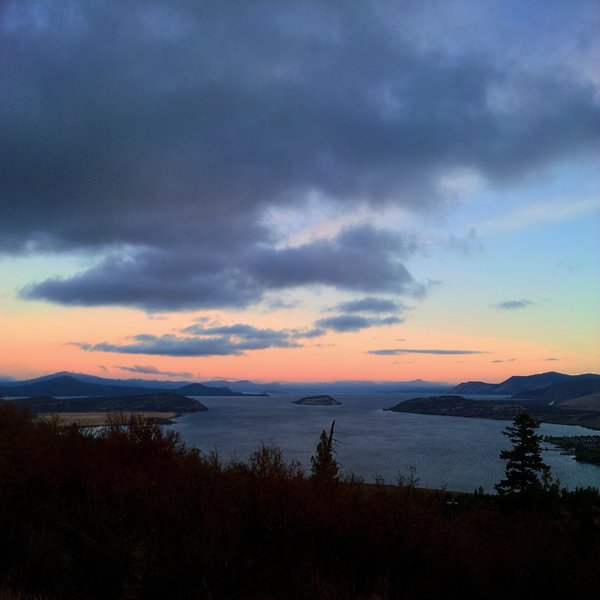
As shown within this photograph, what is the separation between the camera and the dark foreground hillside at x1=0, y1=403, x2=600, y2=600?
8961 millimetres

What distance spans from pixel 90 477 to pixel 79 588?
1155cm

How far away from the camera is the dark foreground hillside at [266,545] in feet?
29.4

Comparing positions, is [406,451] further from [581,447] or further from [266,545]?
[266,545]

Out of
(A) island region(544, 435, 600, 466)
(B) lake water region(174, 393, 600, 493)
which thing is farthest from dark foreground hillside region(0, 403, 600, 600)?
(A) island region(544, 435, 600, 466)

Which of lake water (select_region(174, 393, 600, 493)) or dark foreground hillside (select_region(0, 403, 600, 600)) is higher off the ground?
dark foreground hillside (select_region(0, 403, 600, 600))

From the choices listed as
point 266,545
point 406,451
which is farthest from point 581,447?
point 266,545

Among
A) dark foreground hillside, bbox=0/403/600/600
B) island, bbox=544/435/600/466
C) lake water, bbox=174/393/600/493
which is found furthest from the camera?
island, bbox=544/435/600/466

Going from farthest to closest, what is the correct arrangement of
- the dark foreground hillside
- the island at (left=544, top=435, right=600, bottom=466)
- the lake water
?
the island at (left=544, top=435, right=600, bottom=466) → the lake water → the dark foreground hillside

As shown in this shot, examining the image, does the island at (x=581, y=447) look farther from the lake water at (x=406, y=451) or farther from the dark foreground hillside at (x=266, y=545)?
the dark foreground hillside at (x=266, y=545)

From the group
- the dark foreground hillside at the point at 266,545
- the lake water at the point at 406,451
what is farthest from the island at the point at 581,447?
the dark foreground hillside at the point at 266,545

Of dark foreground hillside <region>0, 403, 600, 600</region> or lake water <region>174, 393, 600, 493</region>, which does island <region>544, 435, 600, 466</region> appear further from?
dark foreground hillside <region>0, 403, 600, 600</region>

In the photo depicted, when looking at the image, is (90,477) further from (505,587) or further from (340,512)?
(505,587)

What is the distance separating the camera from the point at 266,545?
12.5m

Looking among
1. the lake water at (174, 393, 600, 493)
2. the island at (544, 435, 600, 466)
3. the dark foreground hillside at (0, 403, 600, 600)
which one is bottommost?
the island at (544, 435, 600, 466)
